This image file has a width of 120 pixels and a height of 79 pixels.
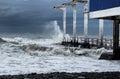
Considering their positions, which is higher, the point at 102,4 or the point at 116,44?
the point at 102,4

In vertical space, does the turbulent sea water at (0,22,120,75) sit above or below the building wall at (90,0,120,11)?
A: below

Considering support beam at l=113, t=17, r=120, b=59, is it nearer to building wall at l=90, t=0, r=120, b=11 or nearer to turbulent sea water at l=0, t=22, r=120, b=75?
turbulent sea water at l=0, t=22, r=120, b=75

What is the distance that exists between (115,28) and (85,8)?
77.7 feet

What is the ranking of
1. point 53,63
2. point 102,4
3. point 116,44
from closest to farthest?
point 102,4 → point 53,63 → point 116,44

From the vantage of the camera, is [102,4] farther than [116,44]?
No

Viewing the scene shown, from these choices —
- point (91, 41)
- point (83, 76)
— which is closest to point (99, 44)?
point (91, 41)

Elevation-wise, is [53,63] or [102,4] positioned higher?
[102,4]

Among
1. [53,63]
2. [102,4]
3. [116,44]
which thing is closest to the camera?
[102,4]

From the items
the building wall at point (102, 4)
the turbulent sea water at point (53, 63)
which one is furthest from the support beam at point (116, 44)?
the building wall at point (102, 4)

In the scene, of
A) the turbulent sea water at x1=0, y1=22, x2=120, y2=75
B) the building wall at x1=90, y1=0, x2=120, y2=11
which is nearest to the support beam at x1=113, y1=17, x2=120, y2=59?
the turbulent sea water at x1=0, y1=22, x2=120, y2=75

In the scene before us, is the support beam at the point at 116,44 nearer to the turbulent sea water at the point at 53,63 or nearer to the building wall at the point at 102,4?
the turbulent sea water at the point at 53,63

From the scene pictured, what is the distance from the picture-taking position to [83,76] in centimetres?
1670

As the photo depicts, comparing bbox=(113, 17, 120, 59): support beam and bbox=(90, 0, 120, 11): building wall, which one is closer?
bbox=(90, 0, 120, 11): building wall

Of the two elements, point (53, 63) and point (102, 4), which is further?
point (53, 63)
